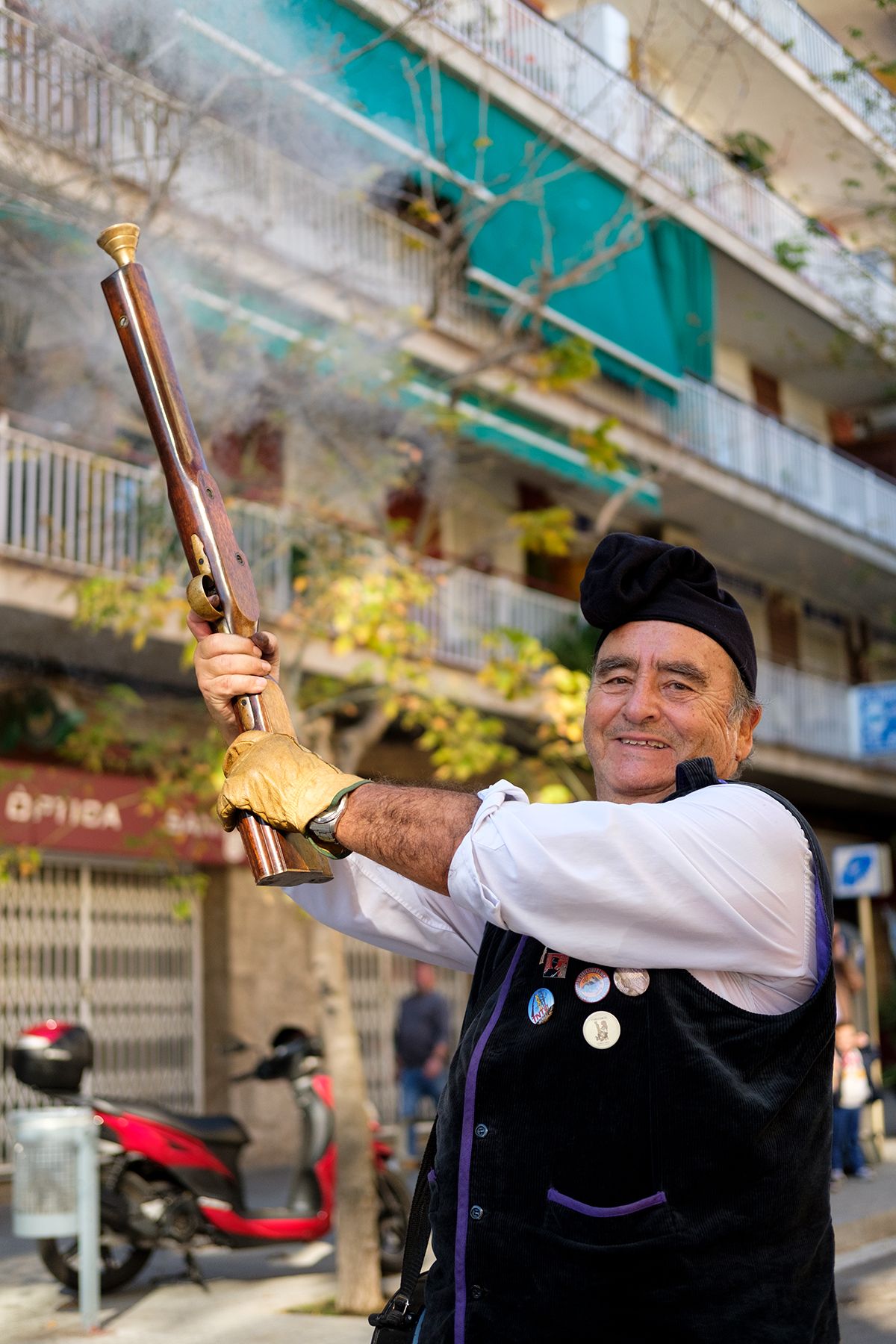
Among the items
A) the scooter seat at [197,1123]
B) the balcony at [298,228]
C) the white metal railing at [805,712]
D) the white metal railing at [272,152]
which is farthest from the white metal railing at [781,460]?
the scooter seat at [197,1123]

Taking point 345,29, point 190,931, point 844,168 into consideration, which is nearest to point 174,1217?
point 345,29

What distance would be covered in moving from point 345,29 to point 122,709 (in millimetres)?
6186

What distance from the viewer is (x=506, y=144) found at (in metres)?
11.3

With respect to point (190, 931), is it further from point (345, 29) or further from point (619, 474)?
point (345, 29)

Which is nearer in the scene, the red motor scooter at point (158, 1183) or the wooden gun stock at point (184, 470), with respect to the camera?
the wooden gun stock at point (184, 470)

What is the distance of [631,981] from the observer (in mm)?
1799

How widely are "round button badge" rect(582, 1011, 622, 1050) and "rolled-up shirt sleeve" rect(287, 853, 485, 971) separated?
0.44 metres

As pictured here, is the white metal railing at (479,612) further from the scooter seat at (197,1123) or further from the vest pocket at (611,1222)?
the vest pocket at (611,1222)

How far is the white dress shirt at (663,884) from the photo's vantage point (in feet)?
5.57

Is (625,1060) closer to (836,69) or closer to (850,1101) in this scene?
(850,1101)

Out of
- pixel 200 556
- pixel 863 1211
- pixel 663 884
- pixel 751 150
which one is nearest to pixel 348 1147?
pixel 863 1211

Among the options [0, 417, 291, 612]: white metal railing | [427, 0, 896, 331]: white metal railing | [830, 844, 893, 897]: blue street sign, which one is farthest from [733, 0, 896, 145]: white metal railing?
[830, 844, 893, 897]: blue street sign

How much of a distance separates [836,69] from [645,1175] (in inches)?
426

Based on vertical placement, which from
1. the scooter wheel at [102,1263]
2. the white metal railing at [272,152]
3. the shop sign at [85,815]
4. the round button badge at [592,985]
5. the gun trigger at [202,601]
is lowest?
the scooter wheel at [102,1263]
